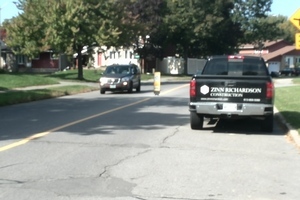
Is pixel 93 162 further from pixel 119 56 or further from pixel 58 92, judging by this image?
pixel 119 56

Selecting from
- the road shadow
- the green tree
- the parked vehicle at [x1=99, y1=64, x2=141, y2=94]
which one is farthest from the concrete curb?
the green tree

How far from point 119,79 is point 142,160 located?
20.5 m

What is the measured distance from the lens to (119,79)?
1183 inches

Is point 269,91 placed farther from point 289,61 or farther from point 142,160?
point 289,61

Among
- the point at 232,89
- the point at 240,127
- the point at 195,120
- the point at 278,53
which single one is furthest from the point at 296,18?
the point at 278,53

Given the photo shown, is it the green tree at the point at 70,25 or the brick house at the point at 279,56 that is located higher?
the green tree at the point at 70,25

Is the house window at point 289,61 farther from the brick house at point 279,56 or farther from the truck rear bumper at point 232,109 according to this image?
the truck rear bumper at point 232,109

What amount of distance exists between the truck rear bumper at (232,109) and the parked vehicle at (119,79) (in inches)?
662

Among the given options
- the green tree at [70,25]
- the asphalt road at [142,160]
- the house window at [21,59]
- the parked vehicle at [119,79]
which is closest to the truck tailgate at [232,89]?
the asphalt road at [142,160]

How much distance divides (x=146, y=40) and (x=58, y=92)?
127ft

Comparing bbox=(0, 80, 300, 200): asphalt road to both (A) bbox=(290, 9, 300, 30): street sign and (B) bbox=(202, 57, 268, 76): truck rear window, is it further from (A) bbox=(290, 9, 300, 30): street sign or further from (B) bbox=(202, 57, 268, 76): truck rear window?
(A) bbox=(290, 9, 300, 30): street sign

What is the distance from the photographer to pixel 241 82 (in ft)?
42.9

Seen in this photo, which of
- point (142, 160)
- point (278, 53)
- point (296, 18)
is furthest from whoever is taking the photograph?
point (278, 53)

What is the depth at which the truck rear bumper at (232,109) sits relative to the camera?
13.0 meters
